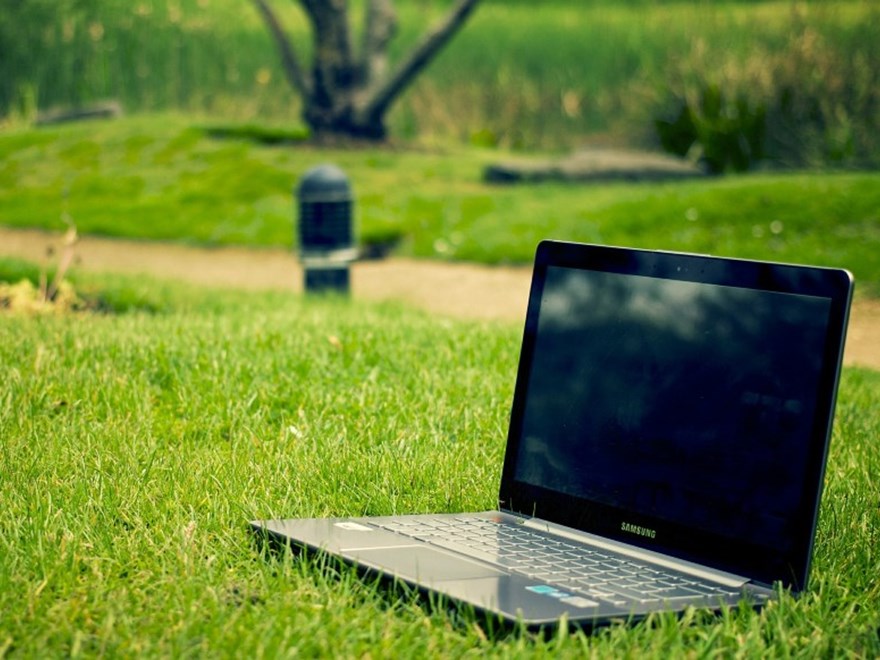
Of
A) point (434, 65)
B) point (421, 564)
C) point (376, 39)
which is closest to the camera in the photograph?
point (421, 564)

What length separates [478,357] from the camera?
17.5ft

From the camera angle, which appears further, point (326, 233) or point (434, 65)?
point (434, 65)

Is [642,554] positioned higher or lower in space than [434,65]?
lower

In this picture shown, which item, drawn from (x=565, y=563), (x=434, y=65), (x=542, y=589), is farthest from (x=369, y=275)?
(x=434, y=65)

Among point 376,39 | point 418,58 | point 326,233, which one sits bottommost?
point 326,233

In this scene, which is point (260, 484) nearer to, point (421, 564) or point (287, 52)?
point (421, 564)

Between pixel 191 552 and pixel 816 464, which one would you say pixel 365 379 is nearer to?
pixel 191 552

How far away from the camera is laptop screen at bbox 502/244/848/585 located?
241 cm

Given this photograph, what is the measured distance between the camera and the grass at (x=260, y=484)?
2363 mm

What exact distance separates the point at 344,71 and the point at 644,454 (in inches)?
540

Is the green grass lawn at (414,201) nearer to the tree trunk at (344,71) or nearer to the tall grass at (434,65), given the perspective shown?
the tree trunk at (344,71)

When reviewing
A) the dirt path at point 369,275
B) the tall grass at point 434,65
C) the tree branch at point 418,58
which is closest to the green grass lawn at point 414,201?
the dirt path at point 369,275

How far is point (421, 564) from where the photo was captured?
8.23 feet

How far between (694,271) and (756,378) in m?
0.26
